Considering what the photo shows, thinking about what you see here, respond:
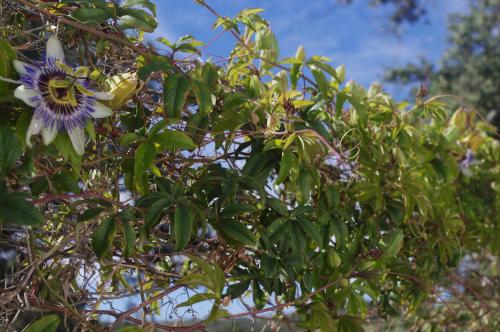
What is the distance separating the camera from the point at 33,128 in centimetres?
90

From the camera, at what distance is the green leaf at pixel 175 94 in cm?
112

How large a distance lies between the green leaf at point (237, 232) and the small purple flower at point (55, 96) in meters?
0.31

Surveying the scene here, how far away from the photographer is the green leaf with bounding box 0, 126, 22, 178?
0.87 metres

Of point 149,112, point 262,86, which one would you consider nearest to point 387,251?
point 262,86

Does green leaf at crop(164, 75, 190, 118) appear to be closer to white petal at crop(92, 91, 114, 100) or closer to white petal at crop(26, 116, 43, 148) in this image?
white petal at crop(92, 91, 114, 100)

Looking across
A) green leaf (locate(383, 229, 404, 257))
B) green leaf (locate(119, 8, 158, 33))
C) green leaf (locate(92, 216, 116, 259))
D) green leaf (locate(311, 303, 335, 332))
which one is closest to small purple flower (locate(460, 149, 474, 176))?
green leaf (locate(383, 229, 404, 257))

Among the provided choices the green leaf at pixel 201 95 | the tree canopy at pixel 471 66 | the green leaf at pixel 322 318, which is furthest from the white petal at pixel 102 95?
the tree canopy at pixel 471 66

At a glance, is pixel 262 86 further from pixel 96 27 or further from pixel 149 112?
pixel 96 27

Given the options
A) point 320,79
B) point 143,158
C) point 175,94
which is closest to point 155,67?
point 175,94

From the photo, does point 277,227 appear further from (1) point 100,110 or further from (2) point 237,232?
(1) point 100,110

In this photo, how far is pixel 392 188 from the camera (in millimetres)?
1608

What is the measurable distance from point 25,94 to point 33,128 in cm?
5

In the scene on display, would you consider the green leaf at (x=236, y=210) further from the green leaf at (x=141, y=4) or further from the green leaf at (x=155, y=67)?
the green leaf at (x=141, y=4)

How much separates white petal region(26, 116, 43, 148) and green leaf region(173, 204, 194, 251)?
260 mm
